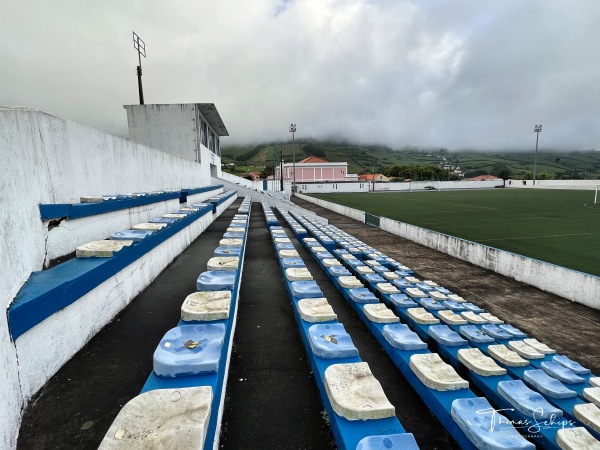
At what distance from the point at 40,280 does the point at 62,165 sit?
199 cm

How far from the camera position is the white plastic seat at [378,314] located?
3669 millimetres

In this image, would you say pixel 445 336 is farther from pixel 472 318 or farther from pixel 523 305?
pixel 523 305

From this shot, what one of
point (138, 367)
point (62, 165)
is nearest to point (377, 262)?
point (138, 367)

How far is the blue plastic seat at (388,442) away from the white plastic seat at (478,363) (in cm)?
169

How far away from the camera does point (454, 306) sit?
5148 millimetres

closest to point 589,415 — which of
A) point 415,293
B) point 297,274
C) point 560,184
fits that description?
point 415,293

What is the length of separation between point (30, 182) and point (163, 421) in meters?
2.78

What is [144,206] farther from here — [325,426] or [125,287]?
[325,426]

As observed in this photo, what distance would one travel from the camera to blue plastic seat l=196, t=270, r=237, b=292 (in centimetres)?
348

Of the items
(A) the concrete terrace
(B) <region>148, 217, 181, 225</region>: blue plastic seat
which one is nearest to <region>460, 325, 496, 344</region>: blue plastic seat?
(A) the concrete terrace

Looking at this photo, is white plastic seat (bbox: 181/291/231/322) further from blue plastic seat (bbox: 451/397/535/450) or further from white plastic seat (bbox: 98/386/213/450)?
blue plastic seat (bbox: 451/397/535/450)

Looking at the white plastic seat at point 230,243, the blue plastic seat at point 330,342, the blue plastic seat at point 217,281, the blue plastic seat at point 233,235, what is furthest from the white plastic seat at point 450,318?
the blue plastic seat at point 233,235

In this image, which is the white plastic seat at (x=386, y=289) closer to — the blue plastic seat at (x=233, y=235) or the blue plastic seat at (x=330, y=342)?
the blue plastic seat at (x=330, y=342)

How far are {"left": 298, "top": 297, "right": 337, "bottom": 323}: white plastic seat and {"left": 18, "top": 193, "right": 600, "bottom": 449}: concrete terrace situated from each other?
40 cm
